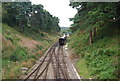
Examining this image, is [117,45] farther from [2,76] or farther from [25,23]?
[25,23]

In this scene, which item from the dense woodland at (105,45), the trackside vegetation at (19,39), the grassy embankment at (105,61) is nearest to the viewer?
the grassy embankment at (105,61)

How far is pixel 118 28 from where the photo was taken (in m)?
24.4

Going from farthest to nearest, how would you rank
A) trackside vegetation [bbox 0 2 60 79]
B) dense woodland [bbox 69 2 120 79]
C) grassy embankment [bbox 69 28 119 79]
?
trackside vegetation [bbox 0 2 60 79] → dense woodland [bbox 69 2 120 79] → grassy embankment [bbox 69 28 119 79]

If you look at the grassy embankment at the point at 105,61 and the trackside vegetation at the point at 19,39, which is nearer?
the grassy embankment at the point at 105,61

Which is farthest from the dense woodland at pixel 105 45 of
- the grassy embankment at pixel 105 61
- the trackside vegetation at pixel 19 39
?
the trackside vegetation at pixel 19 39

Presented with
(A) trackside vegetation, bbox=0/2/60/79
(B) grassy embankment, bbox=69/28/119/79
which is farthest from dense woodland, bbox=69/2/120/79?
(A) trackside vegetation, bbox=0/2/60/79

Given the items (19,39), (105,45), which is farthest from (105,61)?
(19,39)

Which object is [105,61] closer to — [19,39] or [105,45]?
[105,45]

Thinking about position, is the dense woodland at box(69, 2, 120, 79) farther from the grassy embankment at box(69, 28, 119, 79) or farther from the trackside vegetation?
the trackside vegetation

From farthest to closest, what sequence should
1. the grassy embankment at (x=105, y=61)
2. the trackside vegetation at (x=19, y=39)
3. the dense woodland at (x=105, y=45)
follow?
the trackside vegetation at (x=19, y=39) < the dense woodland at (x=105, y=45) < the grassy embankment at (x=105, y=61)

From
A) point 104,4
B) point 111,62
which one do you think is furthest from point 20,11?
point 111,62

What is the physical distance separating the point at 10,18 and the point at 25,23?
369 inches

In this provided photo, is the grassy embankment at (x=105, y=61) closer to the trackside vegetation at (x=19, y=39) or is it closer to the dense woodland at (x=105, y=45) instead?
the dense woodland at (x=105, y=45)

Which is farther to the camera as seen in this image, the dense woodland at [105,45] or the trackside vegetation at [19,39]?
the trackside vegetation at [19,39]
